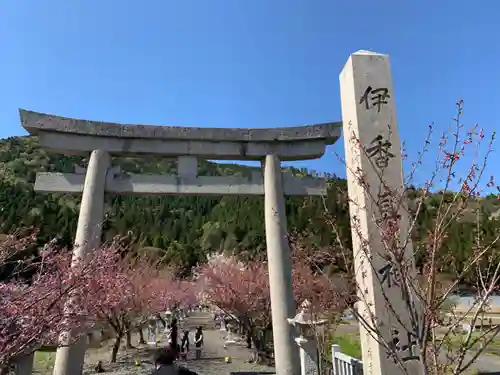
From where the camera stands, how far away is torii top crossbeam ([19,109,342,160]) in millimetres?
8523

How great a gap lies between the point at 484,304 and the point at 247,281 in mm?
15649

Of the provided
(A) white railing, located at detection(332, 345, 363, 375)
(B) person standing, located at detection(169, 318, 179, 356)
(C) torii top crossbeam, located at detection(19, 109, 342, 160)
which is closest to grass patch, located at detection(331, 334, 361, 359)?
(B) person standing, located at detection(169, 318, 179, 356)

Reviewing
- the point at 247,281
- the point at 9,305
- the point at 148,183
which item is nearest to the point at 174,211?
the point at 247,281

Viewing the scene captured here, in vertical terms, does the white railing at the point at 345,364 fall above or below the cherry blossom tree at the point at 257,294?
below

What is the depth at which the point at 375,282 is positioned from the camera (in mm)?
4234

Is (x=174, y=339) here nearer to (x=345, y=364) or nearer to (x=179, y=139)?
(x=345, y=364)

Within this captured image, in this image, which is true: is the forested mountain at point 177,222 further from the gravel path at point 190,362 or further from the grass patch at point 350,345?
the gravel path at point 190,362

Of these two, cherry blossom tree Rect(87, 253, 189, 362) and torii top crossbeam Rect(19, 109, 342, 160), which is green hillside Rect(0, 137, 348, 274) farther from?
torii top crossbeam Rect(19, 109, 342, 160)

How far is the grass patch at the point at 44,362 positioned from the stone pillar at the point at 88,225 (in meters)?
7.05

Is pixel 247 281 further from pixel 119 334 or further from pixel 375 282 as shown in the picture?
pixel 375 282

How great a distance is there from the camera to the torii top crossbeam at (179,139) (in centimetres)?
852

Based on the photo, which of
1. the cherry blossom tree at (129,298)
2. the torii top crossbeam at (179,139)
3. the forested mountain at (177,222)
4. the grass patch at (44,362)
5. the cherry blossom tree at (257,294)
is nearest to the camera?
the torii top crossbeam at (179,139)

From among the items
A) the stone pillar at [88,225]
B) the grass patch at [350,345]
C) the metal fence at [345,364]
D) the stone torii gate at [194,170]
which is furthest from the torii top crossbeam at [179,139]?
the grass patch at [350,345]

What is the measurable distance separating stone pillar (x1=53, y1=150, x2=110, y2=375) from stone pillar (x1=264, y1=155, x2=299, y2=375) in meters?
3.65
